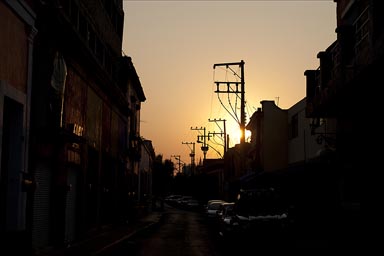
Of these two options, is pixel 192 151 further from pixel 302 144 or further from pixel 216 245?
pixel 216 245

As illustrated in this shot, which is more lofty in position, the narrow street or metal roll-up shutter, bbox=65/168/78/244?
metal roll-up shutter, bbox=65/168/78/244

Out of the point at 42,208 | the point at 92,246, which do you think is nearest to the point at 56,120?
the point at 42,208

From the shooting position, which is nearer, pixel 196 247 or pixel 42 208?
pixel 42 208

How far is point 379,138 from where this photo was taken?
16.6 m

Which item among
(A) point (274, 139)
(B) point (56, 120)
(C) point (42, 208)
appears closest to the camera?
(B) point (56, 120)

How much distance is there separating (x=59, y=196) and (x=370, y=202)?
9.19 metres

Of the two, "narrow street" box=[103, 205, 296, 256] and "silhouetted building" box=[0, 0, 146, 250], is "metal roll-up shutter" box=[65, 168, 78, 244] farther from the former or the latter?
"narrow street" box=[103, 205, 296, 256]

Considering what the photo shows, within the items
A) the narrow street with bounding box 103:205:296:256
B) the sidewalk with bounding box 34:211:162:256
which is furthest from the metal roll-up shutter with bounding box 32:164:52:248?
the narrow street with bounding box 103:205:296:256

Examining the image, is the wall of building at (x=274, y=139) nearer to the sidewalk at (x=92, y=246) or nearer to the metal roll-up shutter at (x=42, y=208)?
the sidewalk at (x=92, y=246)

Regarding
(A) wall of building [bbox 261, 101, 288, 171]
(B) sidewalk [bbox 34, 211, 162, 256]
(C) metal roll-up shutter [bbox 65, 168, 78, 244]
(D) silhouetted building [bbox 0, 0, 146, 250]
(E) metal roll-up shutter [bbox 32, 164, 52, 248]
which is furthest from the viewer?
(A) wall of building [bbox 261, 101, 288, 171]

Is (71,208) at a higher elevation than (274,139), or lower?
lower

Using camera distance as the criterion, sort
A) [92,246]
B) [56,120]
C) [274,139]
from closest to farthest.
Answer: [56,120]
[92,246]
[274,139]

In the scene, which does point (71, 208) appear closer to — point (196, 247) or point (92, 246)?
point (92, 246)

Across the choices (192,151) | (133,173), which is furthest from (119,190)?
(192,151)
